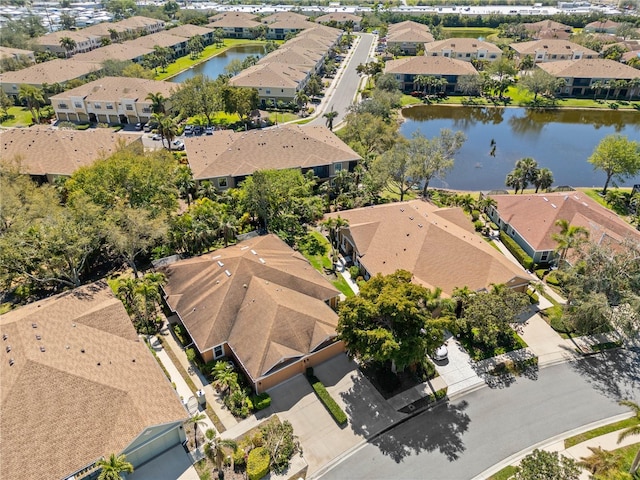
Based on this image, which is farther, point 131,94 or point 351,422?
point 131,94

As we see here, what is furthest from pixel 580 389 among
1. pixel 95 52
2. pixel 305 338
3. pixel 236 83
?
pixel 95 52

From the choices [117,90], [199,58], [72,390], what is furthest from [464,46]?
[72,390]

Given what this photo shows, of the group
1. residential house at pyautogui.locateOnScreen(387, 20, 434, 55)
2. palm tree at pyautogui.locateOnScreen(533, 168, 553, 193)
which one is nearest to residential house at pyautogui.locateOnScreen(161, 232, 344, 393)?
palm tree at pyautogui.locateOnScreen(533, 168, 553, 193)

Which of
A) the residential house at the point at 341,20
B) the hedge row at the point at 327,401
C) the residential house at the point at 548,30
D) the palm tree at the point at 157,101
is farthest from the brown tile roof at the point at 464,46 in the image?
the hedge row at the point at 327,401

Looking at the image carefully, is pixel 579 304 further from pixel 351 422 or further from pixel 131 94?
pixel 131 94

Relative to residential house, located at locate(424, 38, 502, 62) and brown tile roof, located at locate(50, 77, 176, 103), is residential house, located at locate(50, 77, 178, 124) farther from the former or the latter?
residential house, located at locate(424, 38, 502, 62)

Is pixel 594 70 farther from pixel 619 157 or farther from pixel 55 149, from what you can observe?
pixel 55 149

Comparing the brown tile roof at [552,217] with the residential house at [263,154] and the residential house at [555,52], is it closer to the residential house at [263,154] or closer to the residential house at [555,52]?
the residential house at [263,154]
